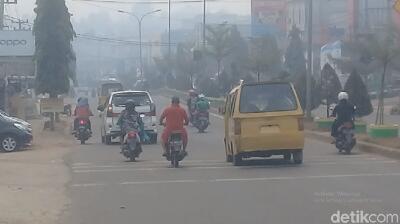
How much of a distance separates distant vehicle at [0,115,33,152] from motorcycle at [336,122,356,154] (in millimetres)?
10955

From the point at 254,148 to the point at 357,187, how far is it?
15.3 ft

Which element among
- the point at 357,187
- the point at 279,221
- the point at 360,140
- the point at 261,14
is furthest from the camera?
the point at 261,14

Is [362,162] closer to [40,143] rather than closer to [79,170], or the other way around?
[79,170]

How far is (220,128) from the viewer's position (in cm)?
4194

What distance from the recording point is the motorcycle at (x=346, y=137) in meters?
22.9

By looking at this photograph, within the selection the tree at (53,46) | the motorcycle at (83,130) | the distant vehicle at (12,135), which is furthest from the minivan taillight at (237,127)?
the tree at (53,46)

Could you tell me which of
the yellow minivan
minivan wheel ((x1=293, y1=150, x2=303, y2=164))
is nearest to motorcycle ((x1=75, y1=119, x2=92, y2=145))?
the yellow minivan

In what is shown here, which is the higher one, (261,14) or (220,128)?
(261,14)

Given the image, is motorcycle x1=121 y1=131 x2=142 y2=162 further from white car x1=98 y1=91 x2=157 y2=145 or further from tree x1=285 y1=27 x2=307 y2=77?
tree x1=285 y1=27 x2=307 y2=77

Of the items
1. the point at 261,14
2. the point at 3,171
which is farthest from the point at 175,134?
the point at 261,14

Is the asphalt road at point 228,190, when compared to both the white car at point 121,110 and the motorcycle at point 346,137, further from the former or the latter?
the white car at point 121,110

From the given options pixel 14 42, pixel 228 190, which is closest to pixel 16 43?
pixel 14 42

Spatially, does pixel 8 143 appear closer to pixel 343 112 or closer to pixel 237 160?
pixel 237 160

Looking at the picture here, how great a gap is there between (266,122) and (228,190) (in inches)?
176
